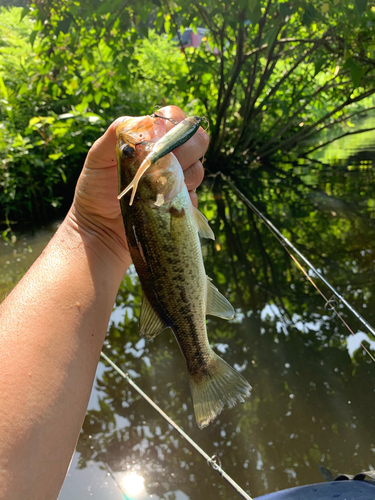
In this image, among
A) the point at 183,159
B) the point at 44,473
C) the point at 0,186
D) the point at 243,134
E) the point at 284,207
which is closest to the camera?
the point at 44,473

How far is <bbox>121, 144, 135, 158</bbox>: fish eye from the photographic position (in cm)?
143

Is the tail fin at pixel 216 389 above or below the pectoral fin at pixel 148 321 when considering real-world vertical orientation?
below

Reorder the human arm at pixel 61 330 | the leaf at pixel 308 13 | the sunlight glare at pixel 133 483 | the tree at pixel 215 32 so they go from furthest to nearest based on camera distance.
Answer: the tree at pixel 215 32
the leaf at pixel 308 13
the sunlight glare at pixel 133 483
the human arm at pixel 61 330

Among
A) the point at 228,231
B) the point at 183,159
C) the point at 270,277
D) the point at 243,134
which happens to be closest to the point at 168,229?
the point at 183,159

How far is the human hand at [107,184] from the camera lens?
1.58 meters

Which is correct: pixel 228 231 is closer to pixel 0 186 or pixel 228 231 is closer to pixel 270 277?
pixel 270 277

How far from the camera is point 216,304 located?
Result: 168 centimetres

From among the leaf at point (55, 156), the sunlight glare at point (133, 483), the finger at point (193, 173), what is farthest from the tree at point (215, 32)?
the sunlight glare at point (133, 483)

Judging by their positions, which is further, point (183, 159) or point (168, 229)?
point (183, 159)

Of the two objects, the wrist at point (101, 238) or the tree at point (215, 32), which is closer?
the wrist at point (101, 238)

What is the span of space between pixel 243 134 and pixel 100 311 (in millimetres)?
11047

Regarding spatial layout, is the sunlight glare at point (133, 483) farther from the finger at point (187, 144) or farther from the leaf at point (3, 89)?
the leaf at point (3, 89)

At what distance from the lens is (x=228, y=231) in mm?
6387

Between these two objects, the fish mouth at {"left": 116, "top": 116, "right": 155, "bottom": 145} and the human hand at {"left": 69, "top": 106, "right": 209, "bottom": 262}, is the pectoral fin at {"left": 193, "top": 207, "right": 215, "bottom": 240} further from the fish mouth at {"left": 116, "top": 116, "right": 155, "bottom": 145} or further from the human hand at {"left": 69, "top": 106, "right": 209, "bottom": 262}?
the fish mouth at {"left": 116, "top": 116, "right": 155, "bottom": 145}
